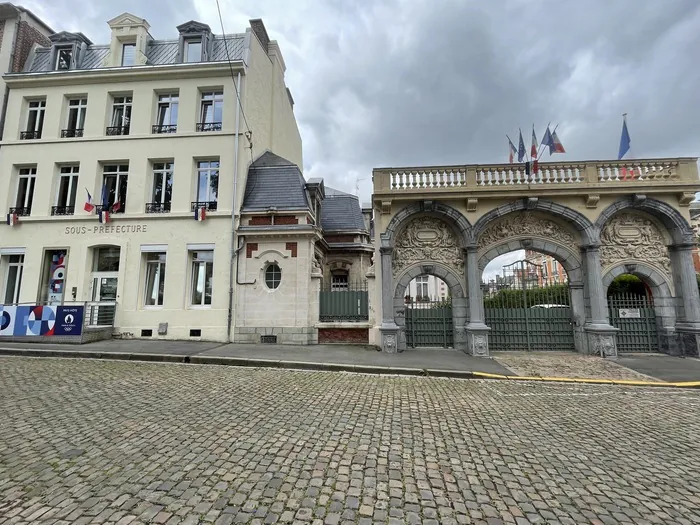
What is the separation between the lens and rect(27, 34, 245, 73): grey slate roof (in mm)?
14148

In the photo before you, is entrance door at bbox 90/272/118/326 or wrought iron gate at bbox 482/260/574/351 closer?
wrought iron gate at bbox 482/260/574/351

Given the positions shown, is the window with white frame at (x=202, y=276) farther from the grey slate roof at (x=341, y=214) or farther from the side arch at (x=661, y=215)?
the side arch at (x=661, y=215)

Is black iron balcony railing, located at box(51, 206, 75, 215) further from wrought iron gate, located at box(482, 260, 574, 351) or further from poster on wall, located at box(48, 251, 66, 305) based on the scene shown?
wrought iron gate, located at box(482, 260, 574, 351)

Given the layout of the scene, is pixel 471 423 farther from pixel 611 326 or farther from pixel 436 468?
pixel 611 326

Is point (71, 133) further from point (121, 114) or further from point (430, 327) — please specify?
point (430, 327)

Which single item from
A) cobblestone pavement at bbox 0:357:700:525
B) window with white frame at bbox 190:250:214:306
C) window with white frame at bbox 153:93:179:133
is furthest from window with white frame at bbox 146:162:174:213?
cobblestone pavement at bbox 0:357:700:525

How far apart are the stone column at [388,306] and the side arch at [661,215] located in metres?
6.86

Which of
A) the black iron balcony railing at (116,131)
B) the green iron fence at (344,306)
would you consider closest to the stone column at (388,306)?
the green iron fence at (344,306)

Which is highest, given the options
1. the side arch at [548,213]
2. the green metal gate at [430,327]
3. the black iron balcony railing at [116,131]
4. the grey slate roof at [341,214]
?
the black iron balcony railing at [116,131]

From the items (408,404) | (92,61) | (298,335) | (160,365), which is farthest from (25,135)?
(408,404)

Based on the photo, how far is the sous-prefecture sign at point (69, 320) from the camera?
35.3 feet

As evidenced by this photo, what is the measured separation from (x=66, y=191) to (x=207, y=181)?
621 cm

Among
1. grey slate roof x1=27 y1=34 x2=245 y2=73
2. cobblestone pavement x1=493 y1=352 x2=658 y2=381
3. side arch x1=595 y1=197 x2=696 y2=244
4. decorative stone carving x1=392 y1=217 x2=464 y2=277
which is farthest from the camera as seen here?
grey slate roof x1=27 y1=34 x2=245 y2=73

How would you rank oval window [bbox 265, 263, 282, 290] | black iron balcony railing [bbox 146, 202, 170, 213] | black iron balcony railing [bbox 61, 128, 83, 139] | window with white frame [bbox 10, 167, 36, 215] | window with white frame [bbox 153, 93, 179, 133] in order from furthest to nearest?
black iron balcony railing [bbox 61, 128, 83, 139] < window with white frame [bbox 153, 93, 179, 133] < window with white frame [bbox 10, 167, 36, 215] < black iron balcony railing [bbox 146, 202, 170, 213] < oval window [bbox 265, 263, 282, 290]
